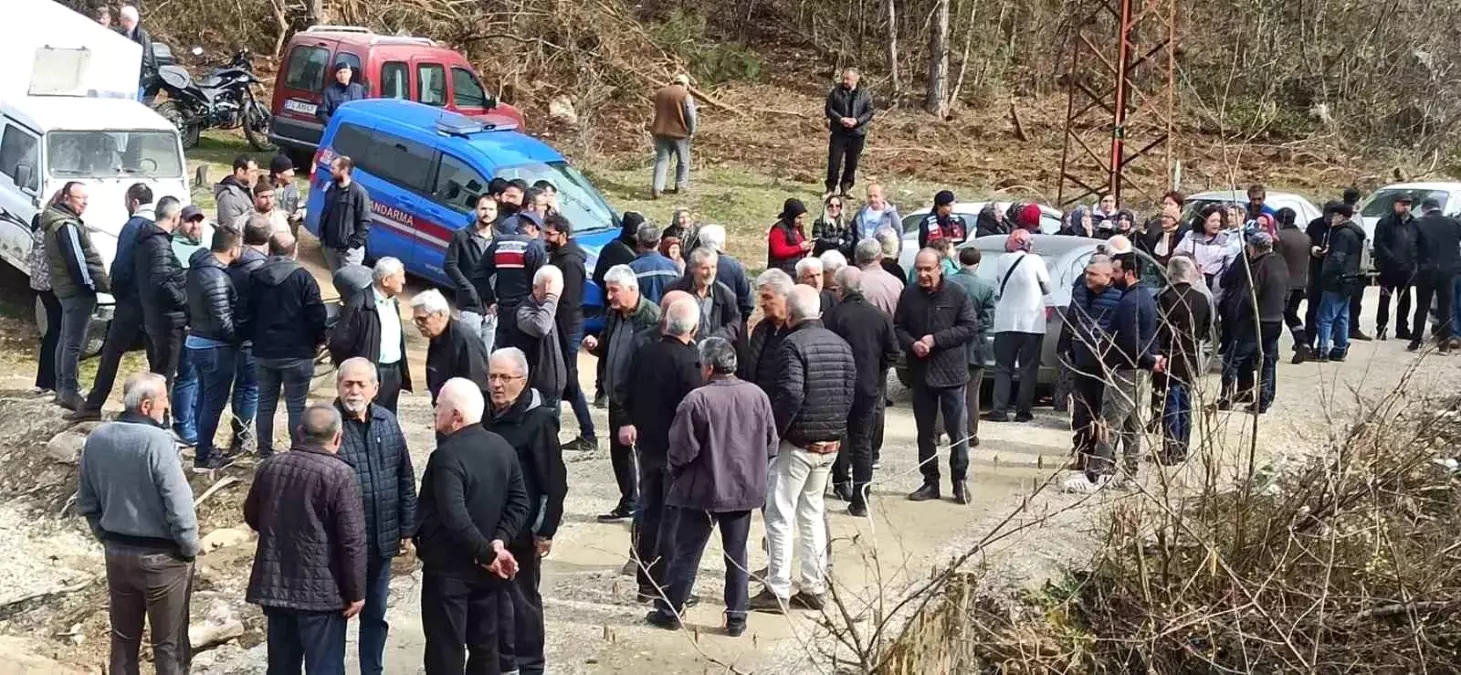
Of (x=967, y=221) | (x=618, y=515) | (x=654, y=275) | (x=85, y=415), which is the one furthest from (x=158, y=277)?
(x=967, y=221)

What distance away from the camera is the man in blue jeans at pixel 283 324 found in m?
9.29

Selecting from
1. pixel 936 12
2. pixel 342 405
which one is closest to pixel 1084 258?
pixel 342 405

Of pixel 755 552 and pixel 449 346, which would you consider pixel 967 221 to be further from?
pixel 449 346

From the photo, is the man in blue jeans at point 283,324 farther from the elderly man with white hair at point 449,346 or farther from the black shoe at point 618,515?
the black shoe at point 618,515

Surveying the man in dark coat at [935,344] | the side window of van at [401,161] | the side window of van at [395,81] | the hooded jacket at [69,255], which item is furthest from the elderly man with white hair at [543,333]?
the side window of van at [395,81]

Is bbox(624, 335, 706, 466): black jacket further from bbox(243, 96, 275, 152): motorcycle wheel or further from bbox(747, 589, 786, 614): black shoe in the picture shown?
bbox(243, 96, 275, 152): motorcycle wheel

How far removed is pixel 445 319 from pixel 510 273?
2124mm

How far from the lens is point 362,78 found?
18.7m

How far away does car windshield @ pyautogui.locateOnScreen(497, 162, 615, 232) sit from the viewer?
1415 centimetres

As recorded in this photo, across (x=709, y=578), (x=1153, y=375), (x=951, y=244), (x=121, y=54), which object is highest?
(x=121, y=54)

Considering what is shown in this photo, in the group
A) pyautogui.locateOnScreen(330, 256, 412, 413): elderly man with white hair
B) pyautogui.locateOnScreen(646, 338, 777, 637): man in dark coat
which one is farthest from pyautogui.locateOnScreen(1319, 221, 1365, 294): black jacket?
pyautogui.locateOnScreen(330, 256, 412, 413): elderly man with white hair

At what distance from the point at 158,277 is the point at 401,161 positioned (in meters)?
4.71

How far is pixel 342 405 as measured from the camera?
21.3 feet

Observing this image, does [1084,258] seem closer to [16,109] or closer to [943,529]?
[943,529]
